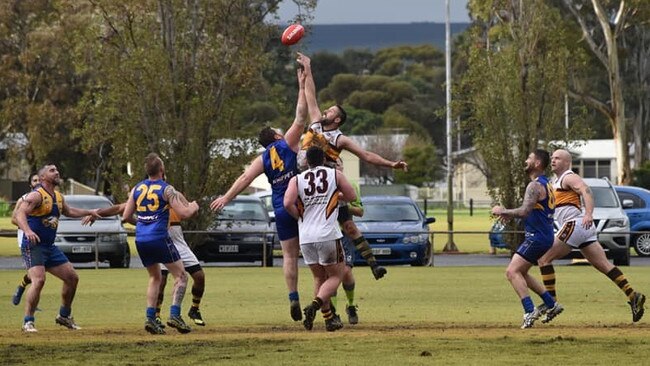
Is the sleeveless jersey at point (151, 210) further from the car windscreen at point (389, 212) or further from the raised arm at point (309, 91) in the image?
the car windscreen at point (389, 212)

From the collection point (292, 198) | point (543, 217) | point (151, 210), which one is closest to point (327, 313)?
point (292, 198)

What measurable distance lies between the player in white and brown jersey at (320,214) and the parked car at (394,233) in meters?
16.9

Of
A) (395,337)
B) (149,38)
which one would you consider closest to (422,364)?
(395,337)

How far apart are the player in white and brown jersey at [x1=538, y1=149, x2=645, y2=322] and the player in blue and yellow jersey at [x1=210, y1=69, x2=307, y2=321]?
3.03 m

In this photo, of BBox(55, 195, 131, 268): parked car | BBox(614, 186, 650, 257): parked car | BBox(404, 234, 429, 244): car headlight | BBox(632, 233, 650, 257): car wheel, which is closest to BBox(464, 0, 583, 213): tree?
BBox(614, 186, 650, 257): parked car

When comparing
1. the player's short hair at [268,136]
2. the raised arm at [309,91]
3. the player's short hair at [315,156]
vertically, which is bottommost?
the player's short hair at [315,156]

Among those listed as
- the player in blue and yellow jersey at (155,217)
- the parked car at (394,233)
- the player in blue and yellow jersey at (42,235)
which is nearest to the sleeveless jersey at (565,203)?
the player in blue and yellow jersey at (155,217)

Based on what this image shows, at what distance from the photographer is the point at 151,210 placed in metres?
16.5

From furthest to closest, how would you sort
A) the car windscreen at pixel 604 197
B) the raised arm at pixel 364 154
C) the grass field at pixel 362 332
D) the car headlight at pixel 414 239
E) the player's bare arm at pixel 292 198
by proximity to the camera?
the car windscreen at pixel 604 197 → the car headlight at pixel 414 239 → the raised arm at pixel 364 154 → the player's bare arm at pixel 292 198 → the grass field at pixel 362 332

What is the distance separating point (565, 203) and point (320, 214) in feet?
11.1

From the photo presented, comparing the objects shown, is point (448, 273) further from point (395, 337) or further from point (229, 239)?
point (395, 337)

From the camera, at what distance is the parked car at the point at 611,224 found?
34.5 meters

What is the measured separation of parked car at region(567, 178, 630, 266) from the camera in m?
34.5

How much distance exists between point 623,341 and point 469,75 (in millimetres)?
27094
